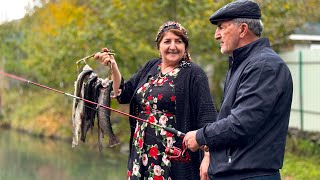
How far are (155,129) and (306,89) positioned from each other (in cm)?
792

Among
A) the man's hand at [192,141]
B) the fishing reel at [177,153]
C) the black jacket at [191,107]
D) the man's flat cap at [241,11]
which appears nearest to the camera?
the man's flat cap at [241,11]

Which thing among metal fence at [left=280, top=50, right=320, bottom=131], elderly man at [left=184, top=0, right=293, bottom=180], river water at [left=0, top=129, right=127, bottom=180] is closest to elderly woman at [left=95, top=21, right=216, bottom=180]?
elderly man at [left=184, top=0, right=293, bottom=180]

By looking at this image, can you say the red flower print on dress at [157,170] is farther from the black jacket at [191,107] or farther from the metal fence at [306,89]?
the metal fence at [306,89]

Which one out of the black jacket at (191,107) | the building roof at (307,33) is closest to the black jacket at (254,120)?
the black jacket at (191,107)

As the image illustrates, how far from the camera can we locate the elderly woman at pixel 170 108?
14.5ft

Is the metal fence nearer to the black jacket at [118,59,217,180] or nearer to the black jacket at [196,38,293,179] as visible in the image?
the black jacket at [118,59,217,180]

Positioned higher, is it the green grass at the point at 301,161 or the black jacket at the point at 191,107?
the black jacket at the point at 191,107

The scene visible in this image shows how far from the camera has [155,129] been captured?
14.7 ft

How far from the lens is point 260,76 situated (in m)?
A: 3.17

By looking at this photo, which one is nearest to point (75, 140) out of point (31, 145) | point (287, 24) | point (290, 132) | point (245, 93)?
point (245, 93)

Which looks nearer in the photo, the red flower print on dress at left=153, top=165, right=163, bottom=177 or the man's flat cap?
the man's flat cap

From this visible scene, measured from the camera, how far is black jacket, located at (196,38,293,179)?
3.15 metres

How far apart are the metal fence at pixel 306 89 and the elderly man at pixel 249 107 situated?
27.2 ft

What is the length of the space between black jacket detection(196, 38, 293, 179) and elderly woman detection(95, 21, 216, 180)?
1.07 metres
